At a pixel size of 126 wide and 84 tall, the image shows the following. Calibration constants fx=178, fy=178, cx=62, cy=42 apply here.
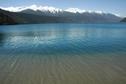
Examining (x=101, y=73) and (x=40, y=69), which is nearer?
(x=101, y=73)

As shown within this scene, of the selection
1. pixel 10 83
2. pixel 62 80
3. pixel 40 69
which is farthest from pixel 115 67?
pixel 10 83

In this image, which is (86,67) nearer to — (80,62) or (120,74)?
(80,62)

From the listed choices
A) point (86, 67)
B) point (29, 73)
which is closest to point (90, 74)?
point (86, 67)

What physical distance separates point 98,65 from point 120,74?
10.6 feet

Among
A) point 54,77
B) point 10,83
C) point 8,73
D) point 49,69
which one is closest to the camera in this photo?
point 10,83

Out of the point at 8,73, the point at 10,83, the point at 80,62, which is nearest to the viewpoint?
the point at 10,83

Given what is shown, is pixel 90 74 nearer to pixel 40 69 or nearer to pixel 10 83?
pixel 40 69

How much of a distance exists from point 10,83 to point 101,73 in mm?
7093

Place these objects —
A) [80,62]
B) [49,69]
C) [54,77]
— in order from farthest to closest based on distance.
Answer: [80,62] < [49,69] < [54,77]

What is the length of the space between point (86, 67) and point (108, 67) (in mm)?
1976

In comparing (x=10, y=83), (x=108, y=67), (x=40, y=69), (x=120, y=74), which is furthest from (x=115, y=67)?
(x=10, y=83)

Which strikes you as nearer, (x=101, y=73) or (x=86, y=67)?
(x=101, y=73)

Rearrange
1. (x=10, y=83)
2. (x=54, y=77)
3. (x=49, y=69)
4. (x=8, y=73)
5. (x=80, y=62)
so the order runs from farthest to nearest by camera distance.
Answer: (x=80, y=62) → (x=49, y=69) → (x=8, y=73) → (x=54, y=77) → (x=10, y=83)

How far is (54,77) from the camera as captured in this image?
45.0ft
